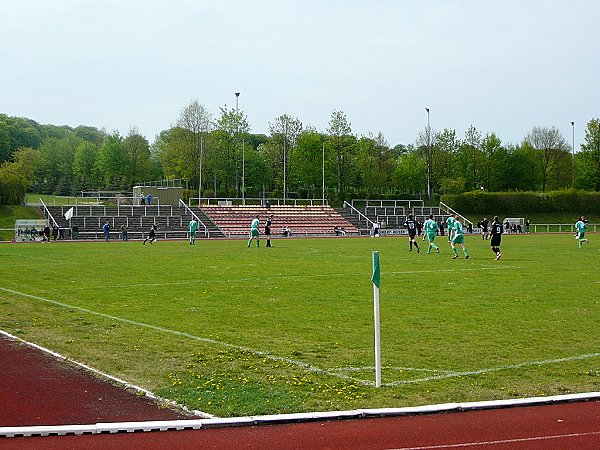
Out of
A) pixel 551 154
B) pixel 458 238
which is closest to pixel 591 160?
pixel 551 154

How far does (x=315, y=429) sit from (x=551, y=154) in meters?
108

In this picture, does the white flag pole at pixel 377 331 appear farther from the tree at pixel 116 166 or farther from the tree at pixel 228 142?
the tree at pixel 116 166

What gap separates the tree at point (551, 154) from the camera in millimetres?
106375

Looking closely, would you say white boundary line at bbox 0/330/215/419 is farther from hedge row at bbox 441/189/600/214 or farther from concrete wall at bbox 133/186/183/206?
hedge row at bbox 441/189/600/214

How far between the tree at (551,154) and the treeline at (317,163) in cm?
14

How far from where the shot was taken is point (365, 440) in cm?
698

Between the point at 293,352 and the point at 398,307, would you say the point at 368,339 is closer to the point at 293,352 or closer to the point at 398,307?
the point at 293,352

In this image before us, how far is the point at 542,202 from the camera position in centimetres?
9038

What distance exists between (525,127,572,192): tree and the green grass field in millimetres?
85489

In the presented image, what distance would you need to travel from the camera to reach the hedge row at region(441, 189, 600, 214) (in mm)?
A: 88938

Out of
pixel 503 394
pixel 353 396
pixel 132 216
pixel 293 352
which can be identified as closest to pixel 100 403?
pixel 353 396

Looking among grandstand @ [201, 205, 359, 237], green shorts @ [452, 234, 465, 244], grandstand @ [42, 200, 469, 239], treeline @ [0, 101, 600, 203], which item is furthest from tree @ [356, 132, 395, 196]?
green shorts @ [452, 234, 465, 244]

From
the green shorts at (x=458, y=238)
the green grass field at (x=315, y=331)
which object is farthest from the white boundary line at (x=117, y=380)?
the green shorts at (x=458, y=238)

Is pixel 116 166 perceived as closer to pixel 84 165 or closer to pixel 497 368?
pixel 84 165
